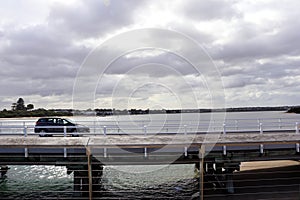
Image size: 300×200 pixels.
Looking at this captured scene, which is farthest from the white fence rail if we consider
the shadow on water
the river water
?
the shadow on water

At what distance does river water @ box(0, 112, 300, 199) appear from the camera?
14922 mm

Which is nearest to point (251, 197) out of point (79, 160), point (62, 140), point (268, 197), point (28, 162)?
point (268, 197)

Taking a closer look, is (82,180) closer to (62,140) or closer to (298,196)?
(62,140)

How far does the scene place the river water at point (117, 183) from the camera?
14.9 m

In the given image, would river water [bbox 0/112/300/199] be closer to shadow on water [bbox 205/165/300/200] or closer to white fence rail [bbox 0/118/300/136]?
white fence rail [bbox 0/118/300/136]

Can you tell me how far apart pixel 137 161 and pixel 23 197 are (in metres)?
6.62

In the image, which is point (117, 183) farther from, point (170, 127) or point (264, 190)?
point (264, 190)

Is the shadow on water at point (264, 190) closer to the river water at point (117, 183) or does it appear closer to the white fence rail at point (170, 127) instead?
the river water at point (117, 183)

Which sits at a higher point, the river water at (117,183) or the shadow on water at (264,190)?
the shadow on water at (264,190)

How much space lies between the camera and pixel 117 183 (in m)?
17.1

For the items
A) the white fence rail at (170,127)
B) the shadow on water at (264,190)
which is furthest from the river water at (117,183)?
the shadow on water at (264,190)

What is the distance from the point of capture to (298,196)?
12367mm

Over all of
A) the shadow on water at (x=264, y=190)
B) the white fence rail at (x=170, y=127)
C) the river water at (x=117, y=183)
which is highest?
the white fence rail at (x=170, y=127)

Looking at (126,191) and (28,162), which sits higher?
(28,162)
